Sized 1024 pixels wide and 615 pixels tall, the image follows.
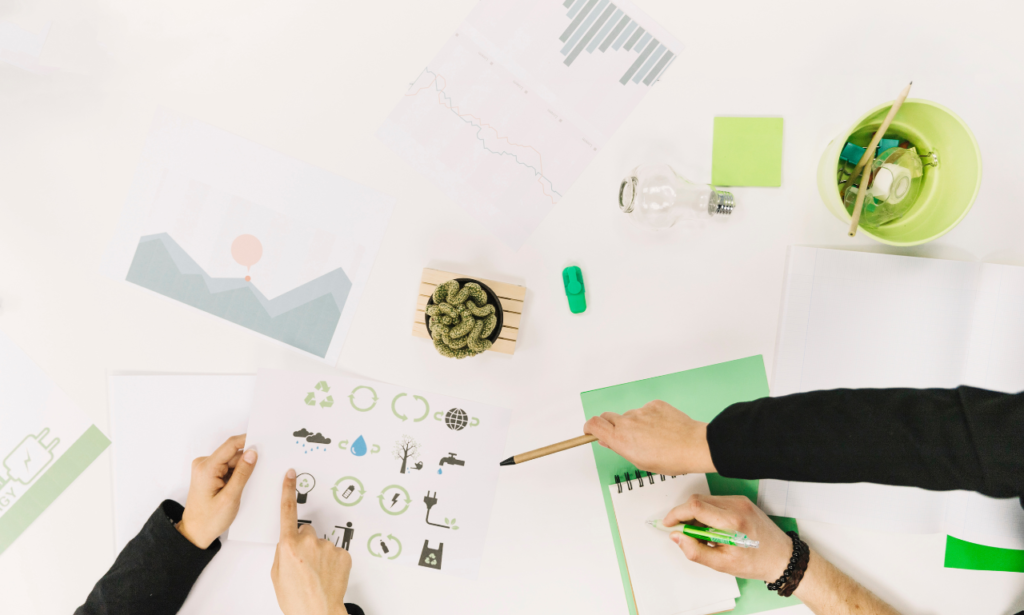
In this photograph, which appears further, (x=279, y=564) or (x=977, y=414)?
(x=279, y=564)

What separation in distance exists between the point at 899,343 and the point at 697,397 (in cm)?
32

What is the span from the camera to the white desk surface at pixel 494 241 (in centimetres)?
85

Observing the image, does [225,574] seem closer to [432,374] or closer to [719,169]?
[432,374]

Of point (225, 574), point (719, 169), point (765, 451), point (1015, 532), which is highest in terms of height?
point (719, 169)

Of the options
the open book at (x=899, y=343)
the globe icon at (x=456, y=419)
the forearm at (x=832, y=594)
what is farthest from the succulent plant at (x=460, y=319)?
the forearm at (x=832, y=594)

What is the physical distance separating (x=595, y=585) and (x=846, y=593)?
39 cm

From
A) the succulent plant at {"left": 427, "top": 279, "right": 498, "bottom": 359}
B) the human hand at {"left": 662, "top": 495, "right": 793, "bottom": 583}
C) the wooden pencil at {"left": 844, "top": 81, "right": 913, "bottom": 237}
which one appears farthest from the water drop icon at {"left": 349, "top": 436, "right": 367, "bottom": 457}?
the wooden pencil at {"left": 844, "top": 81, "right": 913, "bottom": 237}

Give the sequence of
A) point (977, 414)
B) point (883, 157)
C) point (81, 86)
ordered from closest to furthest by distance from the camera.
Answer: point (977, 414), point (883, 157), point (81, 86)

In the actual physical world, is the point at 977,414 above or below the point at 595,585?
above

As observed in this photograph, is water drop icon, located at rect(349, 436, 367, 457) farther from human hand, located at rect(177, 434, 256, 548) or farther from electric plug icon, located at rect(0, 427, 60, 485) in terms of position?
electric plug icon, located at rect(0, 427, 60, 485)

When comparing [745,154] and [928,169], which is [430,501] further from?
[928,169]

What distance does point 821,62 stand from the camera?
2.78ft

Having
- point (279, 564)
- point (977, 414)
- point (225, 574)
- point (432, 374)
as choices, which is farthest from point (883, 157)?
point (225, 574)

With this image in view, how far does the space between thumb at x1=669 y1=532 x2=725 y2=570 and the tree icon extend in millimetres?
431
